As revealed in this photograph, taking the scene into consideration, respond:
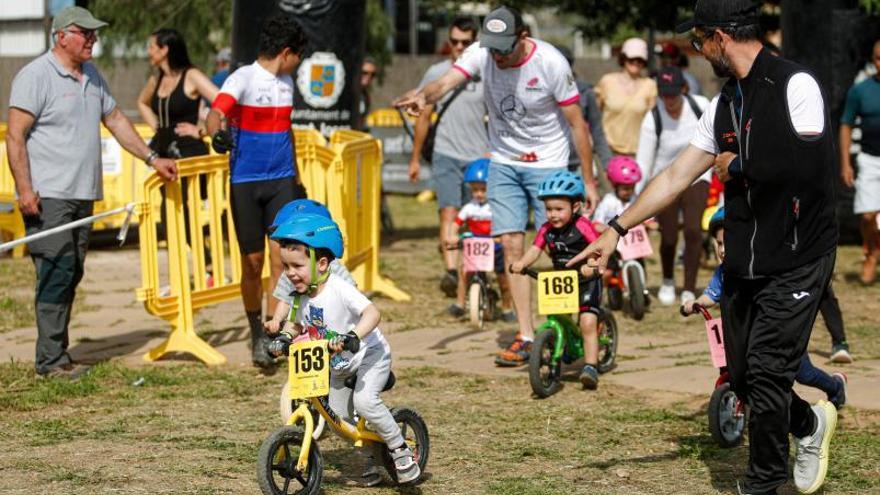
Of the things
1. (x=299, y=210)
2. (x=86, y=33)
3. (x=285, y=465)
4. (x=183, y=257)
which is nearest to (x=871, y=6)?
(x=183, y=257)

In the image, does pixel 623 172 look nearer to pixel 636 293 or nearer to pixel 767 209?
pixel 636 293

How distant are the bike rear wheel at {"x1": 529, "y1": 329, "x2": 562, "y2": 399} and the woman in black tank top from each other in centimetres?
422

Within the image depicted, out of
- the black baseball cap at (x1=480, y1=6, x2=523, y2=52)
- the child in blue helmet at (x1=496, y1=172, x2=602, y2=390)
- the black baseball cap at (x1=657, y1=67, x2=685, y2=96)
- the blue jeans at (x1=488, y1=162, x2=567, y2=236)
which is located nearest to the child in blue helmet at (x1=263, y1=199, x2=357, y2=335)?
the child in blue helmet at (x1=496, y1=172, x2=602, y2=390)

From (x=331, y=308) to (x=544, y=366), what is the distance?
280cm

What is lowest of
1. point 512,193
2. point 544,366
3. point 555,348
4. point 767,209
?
point 544,366

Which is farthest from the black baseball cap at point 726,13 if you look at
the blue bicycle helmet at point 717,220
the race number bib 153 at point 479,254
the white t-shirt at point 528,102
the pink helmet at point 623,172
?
the pink helmet at point 623,172

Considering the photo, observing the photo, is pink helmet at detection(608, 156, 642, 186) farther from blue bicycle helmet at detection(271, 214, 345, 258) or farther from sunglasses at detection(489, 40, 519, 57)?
blue bicycle helmet at detection(271, 214, 345, 258)

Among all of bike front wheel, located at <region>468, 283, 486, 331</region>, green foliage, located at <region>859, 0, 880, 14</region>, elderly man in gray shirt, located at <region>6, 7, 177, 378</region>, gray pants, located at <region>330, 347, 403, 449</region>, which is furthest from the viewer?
green foliage, located at <region>859, 0, 880, 14</region>

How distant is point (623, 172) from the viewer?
12.4 meters

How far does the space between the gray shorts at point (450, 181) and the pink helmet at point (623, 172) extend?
113 cm

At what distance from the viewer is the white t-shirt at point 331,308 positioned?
6.81 m

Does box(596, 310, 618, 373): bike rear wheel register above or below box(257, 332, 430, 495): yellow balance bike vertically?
below

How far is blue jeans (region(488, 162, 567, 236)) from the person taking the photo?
10.1 meters

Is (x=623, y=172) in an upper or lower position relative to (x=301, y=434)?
upper
